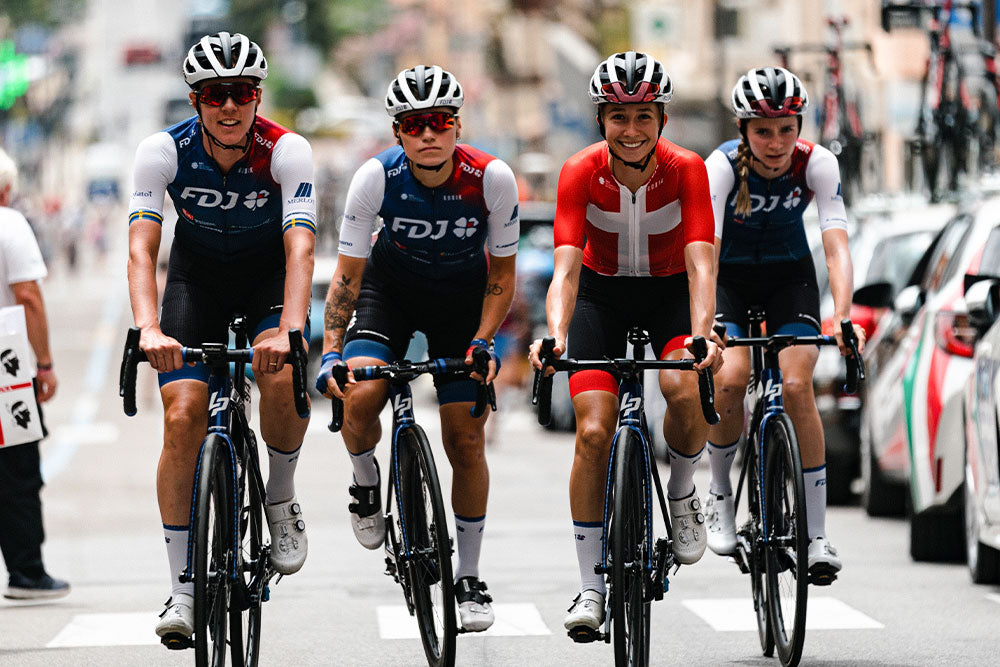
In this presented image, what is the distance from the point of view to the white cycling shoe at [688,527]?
811 cm

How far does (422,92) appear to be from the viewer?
796 centimetres

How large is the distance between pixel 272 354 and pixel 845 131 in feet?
47.0

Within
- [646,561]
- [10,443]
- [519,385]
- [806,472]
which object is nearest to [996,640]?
[806,472]

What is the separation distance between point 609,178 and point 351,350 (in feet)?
4.01

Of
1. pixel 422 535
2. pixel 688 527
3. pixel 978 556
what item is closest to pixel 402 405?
pixel 422 535

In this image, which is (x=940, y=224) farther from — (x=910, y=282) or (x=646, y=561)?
(x=646, y=561)

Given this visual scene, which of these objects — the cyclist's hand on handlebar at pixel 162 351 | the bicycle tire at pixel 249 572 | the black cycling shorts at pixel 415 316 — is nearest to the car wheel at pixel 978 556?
the black cycling shorts at pixel 415 316

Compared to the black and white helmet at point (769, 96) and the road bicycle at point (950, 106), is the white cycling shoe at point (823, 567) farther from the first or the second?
the road bicycle at point (950, 106)

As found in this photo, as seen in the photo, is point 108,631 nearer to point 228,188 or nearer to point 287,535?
point 287,535

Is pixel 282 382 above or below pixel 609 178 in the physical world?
below

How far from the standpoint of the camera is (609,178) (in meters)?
8.00

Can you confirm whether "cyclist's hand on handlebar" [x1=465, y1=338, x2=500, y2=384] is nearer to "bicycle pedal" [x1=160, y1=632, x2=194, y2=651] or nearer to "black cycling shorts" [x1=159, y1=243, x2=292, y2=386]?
"black cycling shorts" [x1=159, y1=243, x2=292, y2=386]


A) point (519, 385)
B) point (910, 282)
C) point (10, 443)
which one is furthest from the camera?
point (519, 385)

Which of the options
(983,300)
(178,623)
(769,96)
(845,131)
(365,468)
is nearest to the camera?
(178,623)
